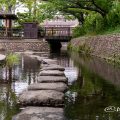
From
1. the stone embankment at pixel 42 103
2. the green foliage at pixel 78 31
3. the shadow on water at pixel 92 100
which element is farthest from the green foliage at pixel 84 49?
the stone embankment at pixel 42 103

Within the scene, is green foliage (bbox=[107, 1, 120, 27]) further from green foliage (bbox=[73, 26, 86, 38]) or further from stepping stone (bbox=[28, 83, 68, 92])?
stepping stone (bbox=[28, 83, 68, 92])

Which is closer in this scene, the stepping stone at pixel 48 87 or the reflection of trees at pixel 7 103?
the reflection of trees at pixel 7 103

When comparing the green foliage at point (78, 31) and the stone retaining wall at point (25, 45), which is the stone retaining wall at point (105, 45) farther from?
the green foliage at point (78, 31)

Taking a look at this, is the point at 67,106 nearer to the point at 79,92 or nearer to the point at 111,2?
the point at 79,92

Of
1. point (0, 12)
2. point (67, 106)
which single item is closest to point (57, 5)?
point (0, 12)

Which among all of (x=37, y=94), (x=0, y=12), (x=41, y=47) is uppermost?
(x=37, y=94)

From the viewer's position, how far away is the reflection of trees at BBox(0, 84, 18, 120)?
6.91 metres

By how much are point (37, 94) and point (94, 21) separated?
1176 inches

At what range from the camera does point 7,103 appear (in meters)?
8.00

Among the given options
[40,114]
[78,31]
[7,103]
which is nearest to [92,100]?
[7,103]

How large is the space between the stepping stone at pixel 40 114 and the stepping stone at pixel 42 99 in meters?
0.44

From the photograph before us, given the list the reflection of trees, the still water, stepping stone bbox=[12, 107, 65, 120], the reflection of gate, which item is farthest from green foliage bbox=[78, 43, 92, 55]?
stepping stone bbox=[12, 107, 65, 120]

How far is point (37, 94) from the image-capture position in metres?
7.77

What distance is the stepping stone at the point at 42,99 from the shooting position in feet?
24.3
